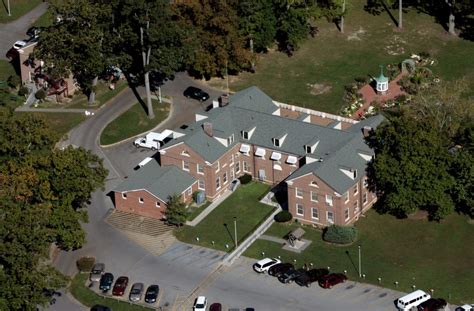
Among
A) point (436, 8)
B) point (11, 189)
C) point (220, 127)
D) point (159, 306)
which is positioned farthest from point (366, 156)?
point (436, 8)

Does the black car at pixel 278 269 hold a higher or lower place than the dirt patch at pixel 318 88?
lower

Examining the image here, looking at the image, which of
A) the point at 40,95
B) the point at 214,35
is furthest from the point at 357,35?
the point at 40,95

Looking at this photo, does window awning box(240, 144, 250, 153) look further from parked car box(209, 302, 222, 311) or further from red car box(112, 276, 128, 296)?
parked car box(209, 302, 222, 311)

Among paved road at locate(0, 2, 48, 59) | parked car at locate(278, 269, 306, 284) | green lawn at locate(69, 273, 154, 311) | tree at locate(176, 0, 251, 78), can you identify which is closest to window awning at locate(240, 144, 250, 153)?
tree at locate(176, 0, 251, 78)

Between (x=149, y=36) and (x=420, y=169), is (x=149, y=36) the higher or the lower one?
the higher one

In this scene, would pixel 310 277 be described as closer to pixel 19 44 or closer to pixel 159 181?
pixel 159 181

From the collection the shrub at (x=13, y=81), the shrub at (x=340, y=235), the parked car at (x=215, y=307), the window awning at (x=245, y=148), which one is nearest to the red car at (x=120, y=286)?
the parked car at (x=215, y=307)

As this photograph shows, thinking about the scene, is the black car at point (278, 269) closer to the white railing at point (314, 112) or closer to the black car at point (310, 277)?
the black car at point (310, 277)

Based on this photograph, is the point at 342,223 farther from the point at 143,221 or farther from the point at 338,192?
the point at 143,221
